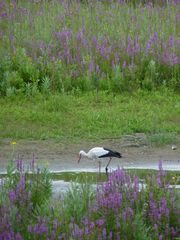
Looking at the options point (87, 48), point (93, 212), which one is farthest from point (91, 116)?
point (93, 212)

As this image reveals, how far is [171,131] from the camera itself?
1270cm

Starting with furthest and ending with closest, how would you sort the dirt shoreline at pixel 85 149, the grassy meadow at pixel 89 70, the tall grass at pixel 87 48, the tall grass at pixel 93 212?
the tall grass at pixel 87 48 < the grassy meadow at pixel 89 70 < the dirt shoreline at pixel 85 149 < the tall grass at pixel 93 212

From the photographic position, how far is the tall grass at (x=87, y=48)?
1475 cm

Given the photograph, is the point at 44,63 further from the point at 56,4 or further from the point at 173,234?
the point at 173,234

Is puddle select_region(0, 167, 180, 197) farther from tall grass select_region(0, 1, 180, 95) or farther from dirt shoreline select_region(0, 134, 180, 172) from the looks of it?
tall grass select_region(0, 1, 180, 95)

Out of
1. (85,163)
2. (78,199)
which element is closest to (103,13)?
(85,163)

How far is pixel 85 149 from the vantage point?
1185 cm

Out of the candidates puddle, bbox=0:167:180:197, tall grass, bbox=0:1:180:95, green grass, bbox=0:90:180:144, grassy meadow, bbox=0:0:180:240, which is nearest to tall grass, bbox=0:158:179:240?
puddle, bbox=0:167:180:197

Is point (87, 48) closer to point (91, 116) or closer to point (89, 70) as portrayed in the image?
point (89, 70)

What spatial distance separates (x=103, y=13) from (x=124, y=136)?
5688 mm

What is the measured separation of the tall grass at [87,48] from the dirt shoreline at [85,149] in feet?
8.21

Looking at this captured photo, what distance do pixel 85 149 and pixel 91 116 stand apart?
59.8 inches

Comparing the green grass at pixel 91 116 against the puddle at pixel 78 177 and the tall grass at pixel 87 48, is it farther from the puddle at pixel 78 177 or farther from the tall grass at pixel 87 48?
the puddle at pixel 78 177

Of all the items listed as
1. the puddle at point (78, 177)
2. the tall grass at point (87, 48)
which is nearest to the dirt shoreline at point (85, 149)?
the puddle at point (78, 177)
